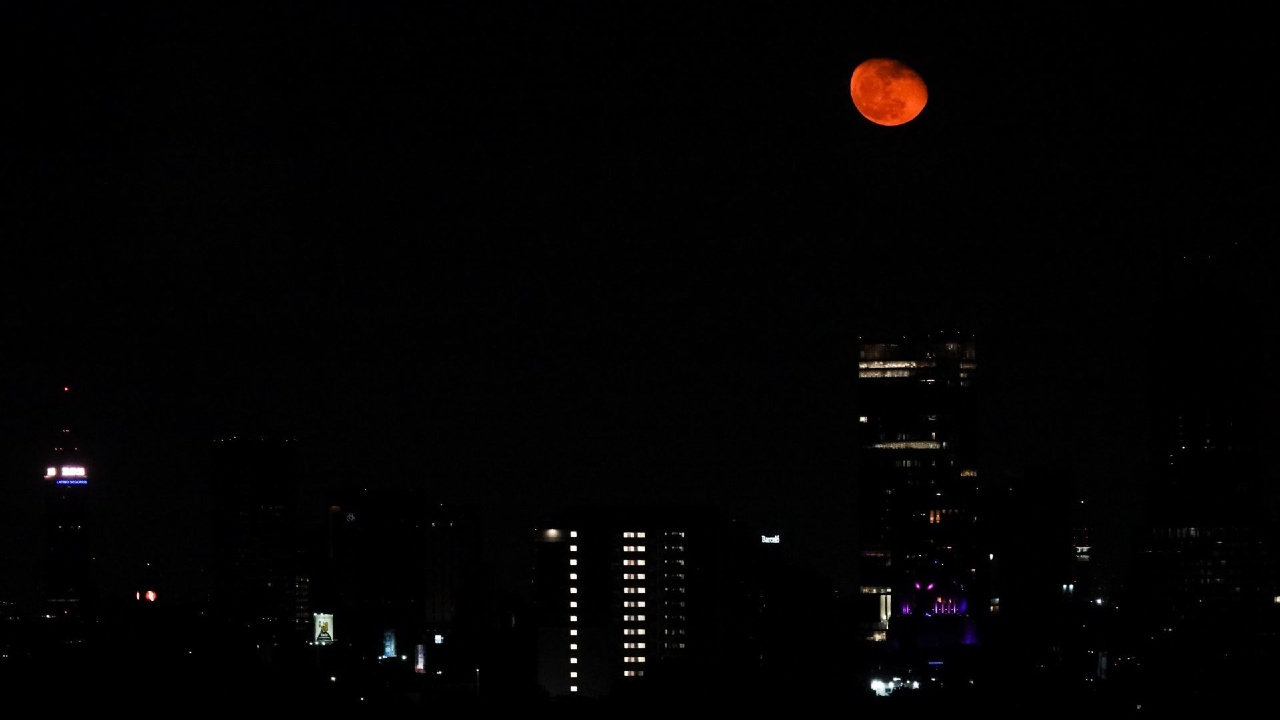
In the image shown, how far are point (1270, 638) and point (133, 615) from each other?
96.2 meters

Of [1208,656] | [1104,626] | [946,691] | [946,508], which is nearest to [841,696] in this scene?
[946,691]

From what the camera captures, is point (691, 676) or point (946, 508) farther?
point (946, 508)

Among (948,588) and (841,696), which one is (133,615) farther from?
(948,588)

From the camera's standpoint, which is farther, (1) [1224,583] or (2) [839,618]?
(1) [1224,583]

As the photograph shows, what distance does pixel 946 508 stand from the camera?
7751 inches

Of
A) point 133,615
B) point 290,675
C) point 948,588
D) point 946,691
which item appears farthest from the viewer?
point 948,588

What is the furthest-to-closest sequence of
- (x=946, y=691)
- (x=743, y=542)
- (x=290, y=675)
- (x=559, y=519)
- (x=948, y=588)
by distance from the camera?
(x=948, y=588) < (x=743, y=542) < (x=559, y=519) < (x=946, y=691) < (x=290, y=675)

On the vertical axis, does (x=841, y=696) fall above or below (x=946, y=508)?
below

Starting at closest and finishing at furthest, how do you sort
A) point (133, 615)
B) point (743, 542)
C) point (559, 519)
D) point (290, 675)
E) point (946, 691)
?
point (290, 675), point (946, 691), point (133, 615), point (559, 519), point (743, 542)

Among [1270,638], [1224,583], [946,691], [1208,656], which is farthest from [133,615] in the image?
[1224,583]

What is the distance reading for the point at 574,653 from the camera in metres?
141

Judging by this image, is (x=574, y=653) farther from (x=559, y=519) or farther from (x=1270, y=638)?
(x=1270, y=638)

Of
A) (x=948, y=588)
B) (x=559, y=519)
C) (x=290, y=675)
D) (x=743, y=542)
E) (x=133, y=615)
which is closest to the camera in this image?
(x=290, y=675)

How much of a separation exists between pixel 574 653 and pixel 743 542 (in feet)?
104
